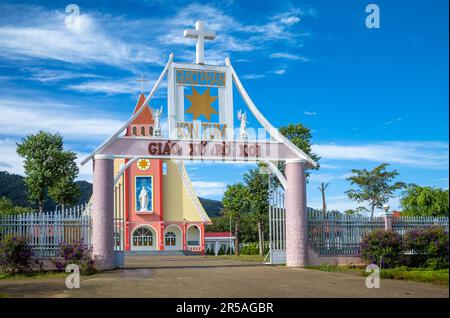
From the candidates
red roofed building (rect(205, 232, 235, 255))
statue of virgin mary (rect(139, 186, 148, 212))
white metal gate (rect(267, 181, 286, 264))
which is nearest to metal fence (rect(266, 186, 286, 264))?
white metal gate (rect(267, 181, 286, 264))

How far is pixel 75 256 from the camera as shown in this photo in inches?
746

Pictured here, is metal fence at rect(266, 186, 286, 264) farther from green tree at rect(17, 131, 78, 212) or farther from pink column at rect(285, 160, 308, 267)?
green tree at rect(17, 131, 78, 212)

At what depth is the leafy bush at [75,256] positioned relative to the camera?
18562 mm

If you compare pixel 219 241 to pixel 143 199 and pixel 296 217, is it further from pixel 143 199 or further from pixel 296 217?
pixel 296 217

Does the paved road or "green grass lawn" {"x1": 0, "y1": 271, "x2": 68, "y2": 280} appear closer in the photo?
the paved road

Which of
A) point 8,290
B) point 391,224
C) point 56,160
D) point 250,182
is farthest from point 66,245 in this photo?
point 250,182

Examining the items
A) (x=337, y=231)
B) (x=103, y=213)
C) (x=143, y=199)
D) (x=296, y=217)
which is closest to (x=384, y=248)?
(x=337, y=231)

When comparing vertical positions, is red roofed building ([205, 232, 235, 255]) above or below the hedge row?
below

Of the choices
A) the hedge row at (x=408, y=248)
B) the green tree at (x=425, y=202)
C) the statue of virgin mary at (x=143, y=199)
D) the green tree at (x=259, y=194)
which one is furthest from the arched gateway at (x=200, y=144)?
the statue of virgin mary at (x=143, y=199)

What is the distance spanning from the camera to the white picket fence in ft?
63.8

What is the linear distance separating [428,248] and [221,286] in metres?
10.6

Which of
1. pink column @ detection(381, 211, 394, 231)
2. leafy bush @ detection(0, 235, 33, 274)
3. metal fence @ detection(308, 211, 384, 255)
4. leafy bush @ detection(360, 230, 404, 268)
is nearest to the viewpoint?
leafy bush @ detection(0, 235, 33, 274)

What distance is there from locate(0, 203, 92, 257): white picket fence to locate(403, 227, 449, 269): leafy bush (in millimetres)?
11648

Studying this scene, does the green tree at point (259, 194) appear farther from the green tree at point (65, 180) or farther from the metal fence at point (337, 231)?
the metal fence at point (337, 231)
